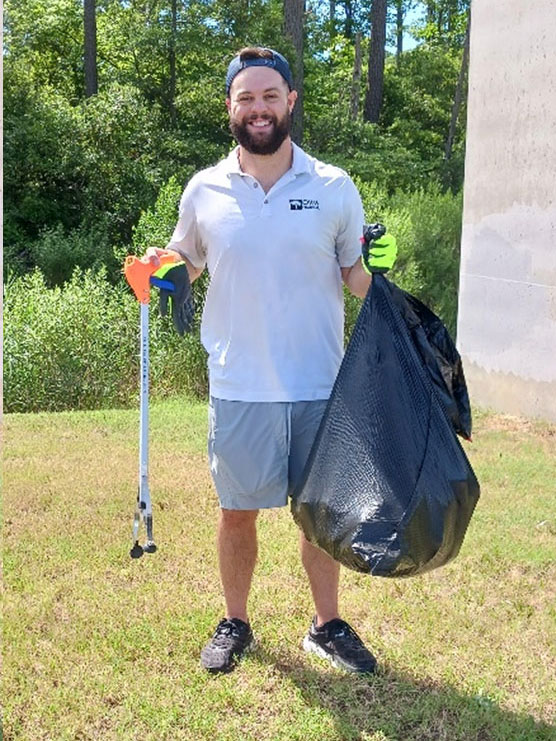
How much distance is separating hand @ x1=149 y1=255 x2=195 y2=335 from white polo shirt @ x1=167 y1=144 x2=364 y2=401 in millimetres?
72

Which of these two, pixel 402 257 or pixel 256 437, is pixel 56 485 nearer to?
pixel 256 437

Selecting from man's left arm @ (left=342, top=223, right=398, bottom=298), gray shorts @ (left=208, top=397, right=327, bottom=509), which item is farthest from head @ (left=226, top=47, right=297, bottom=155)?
gray shorts @ (left=208, top=397, right=327, bottom=509)

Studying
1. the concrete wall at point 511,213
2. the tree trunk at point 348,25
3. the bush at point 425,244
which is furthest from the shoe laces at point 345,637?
the tree trunk at point 348,25

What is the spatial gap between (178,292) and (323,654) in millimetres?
1282

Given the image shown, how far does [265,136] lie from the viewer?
2803mm

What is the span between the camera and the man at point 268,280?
2.80 metres

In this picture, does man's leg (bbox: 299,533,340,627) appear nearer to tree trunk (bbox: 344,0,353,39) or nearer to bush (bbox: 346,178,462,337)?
bush (bbox: 346,178,462,337)

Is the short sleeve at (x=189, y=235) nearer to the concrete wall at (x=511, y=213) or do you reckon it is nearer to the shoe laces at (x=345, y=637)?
the shoe laces at (x=345, y=637)

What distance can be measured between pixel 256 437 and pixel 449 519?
2.11 ft

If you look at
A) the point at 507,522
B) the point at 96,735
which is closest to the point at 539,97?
the point at 507,522

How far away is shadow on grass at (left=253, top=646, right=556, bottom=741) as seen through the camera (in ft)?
9.05

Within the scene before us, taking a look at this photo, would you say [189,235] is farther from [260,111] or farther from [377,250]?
[377,250]

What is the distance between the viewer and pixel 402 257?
35.3ft

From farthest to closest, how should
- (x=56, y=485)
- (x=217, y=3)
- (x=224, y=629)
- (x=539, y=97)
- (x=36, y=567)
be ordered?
(x=217, y=3) → (x=539, y=97) → (x=56, y=485) → (x=36, y=567) → (x=224, y=629)
